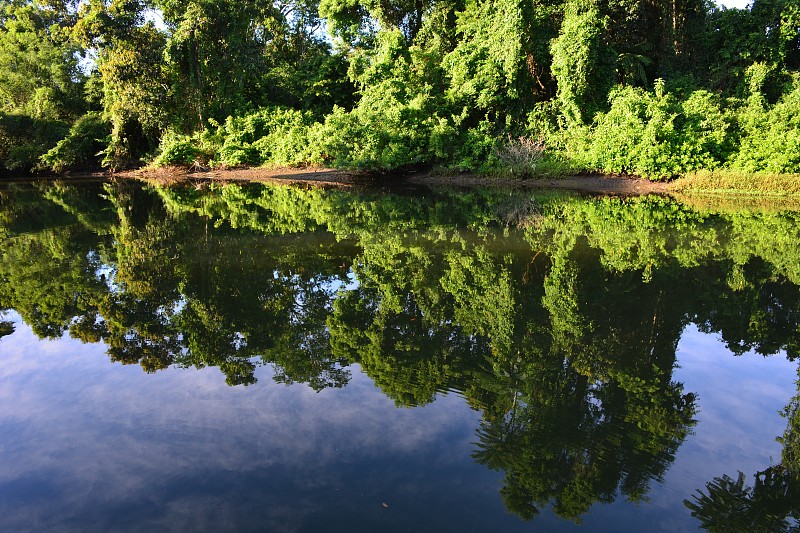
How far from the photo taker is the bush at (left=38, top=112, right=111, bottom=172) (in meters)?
29.6

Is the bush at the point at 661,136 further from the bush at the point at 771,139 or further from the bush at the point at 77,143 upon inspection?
the bush at the point at 77,143

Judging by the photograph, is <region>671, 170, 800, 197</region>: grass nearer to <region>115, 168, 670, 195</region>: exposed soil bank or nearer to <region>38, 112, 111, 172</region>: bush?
<region>115, 168, 670, 195</region>: exposed soil bank

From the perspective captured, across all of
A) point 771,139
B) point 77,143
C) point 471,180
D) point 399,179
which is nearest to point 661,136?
point 771,139

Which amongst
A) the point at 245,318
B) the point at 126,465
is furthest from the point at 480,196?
the point at 126,465

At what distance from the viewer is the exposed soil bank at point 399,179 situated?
63.0ft

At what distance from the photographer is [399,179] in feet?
79.4

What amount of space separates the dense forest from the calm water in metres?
11.5

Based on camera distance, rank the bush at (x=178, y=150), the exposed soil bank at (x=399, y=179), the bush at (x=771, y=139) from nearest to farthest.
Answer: the bush at (x=771, y=139) → the exposed soil bank at (x=399, y=179) → the bush at (x=178, y=150)

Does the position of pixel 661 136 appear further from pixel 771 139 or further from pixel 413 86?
A: pixel 413 86

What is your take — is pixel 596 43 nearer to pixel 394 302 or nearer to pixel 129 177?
pixel 394 302

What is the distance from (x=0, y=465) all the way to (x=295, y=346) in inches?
97.0

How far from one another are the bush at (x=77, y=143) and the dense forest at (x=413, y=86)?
104 mm

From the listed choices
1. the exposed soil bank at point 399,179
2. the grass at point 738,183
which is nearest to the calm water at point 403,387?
the grass at point 738,183

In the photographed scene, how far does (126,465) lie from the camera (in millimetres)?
3441
